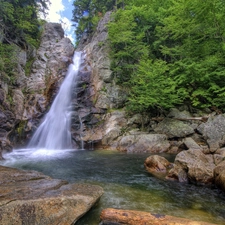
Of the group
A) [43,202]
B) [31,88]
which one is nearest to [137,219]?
[43,202]

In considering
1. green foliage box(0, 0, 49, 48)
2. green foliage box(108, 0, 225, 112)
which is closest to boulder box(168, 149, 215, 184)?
green foliage box(108, 0, 225, 112)

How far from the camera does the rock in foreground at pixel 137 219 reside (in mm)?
3014

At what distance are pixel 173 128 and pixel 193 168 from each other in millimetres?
7629

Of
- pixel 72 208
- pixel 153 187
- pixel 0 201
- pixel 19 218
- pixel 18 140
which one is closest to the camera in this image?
pixel 19 218

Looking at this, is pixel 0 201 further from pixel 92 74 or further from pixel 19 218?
pixel 92 74

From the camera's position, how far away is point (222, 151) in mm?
8711

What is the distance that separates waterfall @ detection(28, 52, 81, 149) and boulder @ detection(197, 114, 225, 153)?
10.4 meters

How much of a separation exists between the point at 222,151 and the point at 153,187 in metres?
5.11

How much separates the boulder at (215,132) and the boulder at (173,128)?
1.29 metres

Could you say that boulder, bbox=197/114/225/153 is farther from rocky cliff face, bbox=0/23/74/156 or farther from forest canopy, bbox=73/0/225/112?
rocky cliff face, bbox=0/23/74/156

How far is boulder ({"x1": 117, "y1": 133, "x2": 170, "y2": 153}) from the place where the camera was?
12.4 metres

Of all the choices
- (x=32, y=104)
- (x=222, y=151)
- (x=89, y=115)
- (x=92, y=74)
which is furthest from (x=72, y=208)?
(x=92, y=74)

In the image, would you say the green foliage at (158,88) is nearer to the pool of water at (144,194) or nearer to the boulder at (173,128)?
the boulder at (173,128)

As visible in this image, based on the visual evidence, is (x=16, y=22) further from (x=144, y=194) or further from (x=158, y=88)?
(x=144, y=194)
